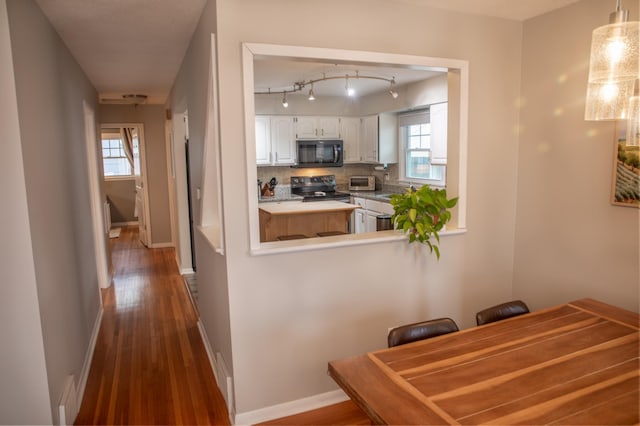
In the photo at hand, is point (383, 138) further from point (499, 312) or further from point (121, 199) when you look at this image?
point (121, 199)

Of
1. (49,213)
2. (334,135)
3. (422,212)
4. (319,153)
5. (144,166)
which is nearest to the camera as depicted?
(49,213)

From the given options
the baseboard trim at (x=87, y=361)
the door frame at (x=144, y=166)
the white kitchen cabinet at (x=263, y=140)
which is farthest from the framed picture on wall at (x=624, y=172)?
the door frame at (x=144, y=166)

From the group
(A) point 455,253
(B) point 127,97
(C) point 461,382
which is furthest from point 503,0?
(B) point 127,97

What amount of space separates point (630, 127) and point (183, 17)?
2.58 m

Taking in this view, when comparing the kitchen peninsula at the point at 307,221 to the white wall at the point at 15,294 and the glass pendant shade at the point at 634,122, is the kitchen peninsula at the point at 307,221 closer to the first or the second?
the white wall at the point at 15,294

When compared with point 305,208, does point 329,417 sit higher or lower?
lower

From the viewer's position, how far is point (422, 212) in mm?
2736

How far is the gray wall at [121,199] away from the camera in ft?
32.4

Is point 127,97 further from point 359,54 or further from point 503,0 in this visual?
point 503,0

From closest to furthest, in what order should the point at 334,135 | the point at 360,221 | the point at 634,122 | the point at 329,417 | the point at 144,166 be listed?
the point at 634,122 < the point at 329,417 < the point at 360,221 < the point at 334,135 < the point at 144,166

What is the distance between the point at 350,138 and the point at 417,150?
4.08 ft

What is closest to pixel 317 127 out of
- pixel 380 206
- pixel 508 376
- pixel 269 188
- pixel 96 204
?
pixel 269 188

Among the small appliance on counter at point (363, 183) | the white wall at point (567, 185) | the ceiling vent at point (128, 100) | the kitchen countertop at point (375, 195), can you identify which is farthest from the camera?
the small appliance on counter at point (363, 183)

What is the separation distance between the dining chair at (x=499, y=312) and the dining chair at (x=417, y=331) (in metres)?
0.23
